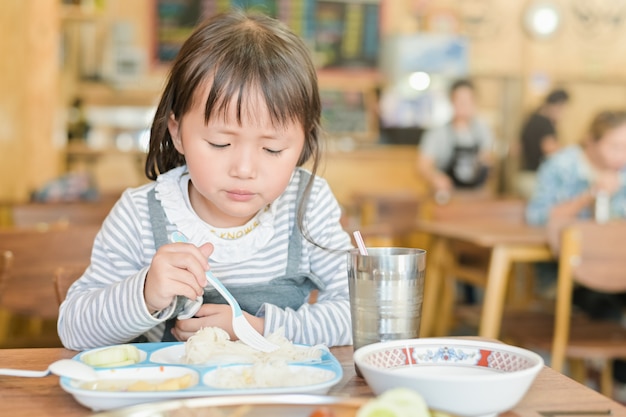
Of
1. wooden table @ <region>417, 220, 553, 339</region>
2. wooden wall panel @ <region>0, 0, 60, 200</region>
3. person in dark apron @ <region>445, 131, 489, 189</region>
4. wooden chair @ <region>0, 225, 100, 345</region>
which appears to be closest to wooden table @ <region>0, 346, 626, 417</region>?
wooden chair @ <region>0, 225, 100, 345</region>

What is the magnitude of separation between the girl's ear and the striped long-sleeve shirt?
6 cm

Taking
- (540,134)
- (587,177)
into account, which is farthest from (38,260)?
(540,134)

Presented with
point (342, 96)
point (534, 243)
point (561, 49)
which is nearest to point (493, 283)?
point (534, 243)

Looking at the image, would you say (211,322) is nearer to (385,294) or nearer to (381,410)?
(385,294)

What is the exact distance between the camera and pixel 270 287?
4.21 feet

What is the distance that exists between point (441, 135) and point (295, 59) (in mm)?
5537

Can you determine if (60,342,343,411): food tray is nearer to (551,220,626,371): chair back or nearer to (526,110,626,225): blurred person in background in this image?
(551,220,626,371): chair back

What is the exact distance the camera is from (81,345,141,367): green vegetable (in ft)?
2.82

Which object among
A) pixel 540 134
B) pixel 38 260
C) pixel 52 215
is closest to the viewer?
pixel 38 260

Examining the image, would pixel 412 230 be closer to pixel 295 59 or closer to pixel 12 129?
pixel 12 129

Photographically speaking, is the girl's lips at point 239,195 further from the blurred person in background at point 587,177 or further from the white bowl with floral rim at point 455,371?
the blurred person in background at point 587,177

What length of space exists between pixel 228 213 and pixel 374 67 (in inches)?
275

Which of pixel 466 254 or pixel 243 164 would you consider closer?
pixel 243 164

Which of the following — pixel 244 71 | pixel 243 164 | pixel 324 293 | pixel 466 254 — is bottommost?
pixel 466 254
